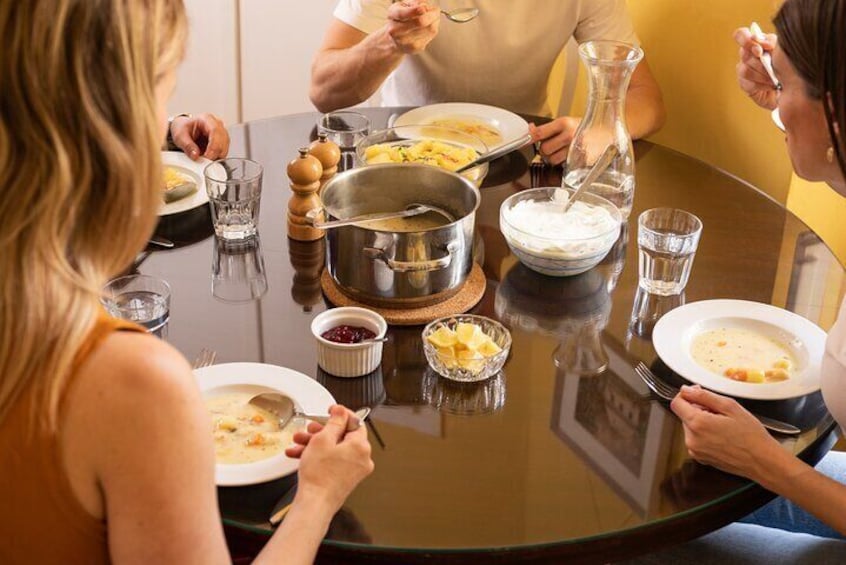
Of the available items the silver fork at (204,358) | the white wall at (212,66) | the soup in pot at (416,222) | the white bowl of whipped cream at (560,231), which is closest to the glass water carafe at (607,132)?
the white bowl of whipped cream at (560,231)

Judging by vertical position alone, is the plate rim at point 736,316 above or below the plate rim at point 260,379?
above

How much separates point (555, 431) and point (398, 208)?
552 millimetres

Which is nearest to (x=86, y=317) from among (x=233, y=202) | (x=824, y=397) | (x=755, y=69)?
(x=233, y=202)

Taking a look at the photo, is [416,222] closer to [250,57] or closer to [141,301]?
[141,301]

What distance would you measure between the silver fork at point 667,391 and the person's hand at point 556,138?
714 mm

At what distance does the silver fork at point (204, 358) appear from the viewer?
140 centimetres

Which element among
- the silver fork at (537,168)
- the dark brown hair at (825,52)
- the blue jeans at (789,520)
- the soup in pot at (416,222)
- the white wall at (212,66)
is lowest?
the blue jeans at (789,520)

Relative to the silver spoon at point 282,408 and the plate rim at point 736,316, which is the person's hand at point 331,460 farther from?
the plate rim at point 736,316

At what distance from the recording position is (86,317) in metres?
0.91

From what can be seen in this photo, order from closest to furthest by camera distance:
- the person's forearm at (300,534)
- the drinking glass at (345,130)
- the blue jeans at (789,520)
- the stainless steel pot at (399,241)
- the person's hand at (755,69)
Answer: the person's forearm at (300,534)
the stainless steel pot at (399,241)
the blue jeans at (789,520)
the person's hand at (755,69)
the drinking glass at (345,130)

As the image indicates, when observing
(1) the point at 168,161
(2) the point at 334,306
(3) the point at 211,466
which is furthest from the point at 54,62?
(1) the point at 168,161

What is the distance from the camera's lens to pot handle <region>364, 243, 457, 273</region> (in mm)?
1481

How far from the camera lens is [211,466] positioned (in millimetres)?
968

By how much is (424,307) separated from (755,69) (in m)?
0.96
